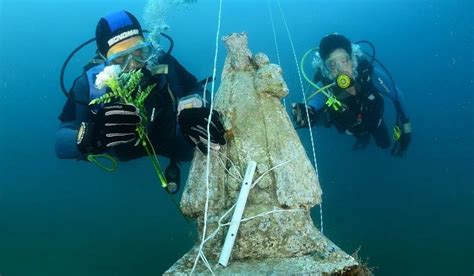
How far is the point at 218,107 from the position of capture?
3.15 m

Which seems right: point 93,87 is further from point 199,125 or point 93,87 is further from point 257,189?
point 257,189

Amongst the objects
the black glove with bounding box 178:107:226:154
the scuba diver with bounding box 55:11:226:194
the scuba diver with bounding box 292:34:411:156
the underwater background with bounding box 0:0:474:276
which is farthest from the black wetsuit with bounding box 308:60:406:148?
the underwater background with bounding box 0:0:474:276

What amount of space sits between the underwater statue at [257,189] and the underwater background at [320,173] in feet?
30.5

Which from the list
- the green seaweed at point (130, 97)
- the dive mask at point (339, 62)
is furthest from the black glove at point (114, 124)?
the dive mask at point (339, 62)

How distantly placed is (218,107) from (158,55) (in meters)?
2.18

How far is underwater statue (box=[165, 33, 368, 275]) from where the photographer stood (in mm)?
2582

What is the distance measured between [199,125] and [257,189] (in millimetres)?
635

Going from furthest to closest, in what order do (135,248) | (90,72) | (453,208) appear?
(453,208)
(135,248)
(90,72)

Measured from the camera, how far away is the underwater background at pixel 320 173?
42.9 feet

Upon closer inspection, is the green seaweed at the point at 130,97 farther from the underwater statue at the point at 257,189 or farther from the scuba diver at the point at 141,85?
the underwater statue at the point at 257,189

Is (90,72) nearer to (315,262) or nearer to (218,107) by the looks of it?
(218,107)

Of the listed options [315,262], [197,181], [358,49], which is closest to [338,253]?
[315,262]

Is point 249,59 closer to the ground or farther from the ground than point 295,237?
farther from the ground

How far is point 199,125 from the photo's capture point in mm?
2775
